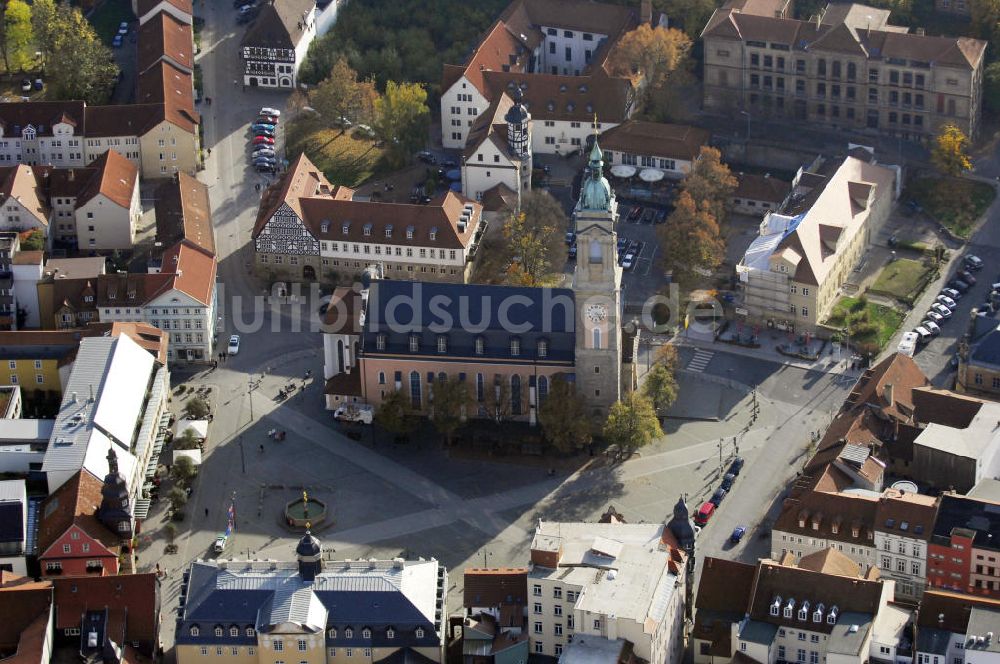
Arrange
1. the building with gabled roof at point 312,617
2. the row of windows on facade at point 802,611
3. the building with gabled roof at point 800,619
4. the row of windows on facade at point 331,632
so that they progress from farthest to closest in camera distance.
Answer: the row of windows on facade at point 802,611
the row of windows on facade at point 331,632
the building with gabled roof at point 800,619
the building with gabled roof at point 312,617

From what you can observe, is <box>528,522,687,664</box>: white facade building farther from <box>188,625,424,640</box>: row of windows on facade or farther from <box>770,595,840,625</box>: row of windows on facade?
<box>188,625,424,640</box>: row of windows on facade

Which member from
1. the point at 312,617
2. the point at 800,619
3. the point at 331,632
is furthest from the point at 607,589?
the point at 312,617

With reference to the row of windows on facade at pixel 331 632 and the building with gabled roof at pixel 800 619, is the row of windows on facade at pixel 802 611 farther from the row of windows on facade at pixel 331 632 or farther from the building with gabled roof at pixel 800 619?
the row of windows on facade at pixel 331 632

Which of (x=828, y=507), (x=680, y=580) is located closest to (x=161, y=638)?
(x=680, y=580)

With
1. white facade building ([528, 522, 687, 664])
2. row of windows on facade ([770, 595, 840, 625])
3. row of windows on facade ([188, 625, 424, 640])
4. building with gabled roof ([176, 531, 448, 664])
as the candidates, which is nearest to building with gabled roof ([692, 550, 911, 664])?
row of windows on facade ([770, 595, 840, 625])

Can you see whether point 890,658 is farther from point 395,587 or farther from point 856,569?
point 395,587

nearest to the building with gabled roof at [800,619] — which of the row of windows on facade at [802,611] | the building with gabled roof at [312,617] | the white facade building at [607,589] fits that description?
the row of windows on facade at [802,611]

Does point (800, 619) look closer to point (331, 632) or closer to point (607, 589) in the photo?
point (607, 589)
